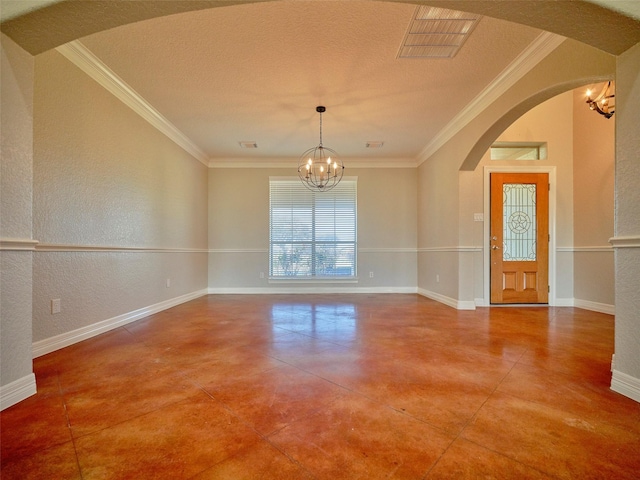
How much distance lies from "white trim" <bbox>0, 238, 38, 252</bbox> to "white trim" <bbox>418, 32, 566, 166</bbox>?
3954mm

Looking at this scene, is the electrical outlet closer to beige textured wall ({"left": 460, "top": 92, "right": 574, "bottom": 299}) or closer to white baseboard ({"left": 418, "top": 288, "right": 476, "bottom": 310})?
white baseboard ({"left": 418, "top": 288, "right": 476, "bottom": 310})

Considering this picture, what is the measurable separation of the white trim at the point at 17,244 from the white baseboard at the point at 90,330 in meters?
1.11

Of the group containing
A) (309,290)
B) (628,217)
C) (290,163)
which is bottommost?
(309,290)

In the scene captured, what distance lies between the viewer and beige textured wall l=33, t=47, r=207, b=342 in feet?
7.57

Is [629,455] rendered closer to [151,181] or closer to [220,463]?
[220,463]

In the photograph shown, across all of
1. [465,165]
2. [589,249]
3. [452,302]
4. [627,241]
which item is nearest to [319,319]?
[452,302]

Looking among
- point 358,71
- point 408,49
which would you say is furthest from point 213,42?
point 408,49

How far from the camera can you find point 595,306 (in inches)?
159

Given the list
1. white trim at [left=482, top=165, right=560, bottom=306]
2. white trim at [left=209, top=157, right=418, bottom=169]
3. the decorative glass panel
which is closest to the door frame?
white trim at [left=482, top=165, right=560, bottom=306]

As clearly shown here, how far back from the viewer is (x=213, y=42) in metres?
Answer: 2.44

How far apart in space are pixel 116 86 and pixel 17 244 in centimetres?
228

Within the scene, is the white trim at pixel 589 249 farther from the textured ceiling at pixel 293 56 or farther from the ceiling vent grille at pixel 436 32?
the ceiling vent grille at pixel 436 32

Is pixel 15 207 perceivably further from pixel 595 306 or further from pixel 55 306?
pixel 595 306

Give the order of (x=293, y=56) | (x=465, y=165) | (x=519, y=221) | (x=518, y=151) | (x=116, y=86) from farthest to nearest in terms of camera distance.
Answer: (x=518, y=151)
(x=519, y=221)
(x=465, y=165)
(x=116, y=86)
(x=293, y=56)
